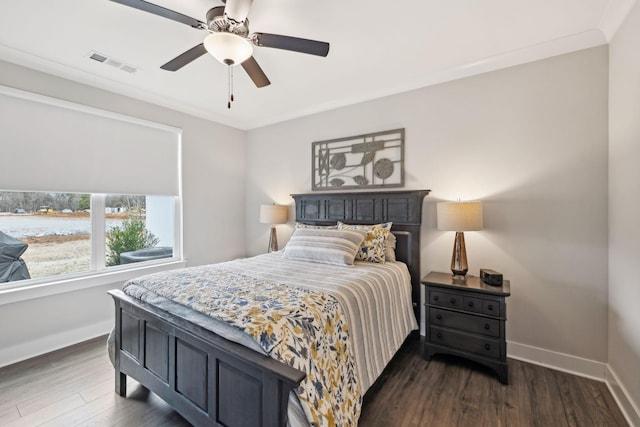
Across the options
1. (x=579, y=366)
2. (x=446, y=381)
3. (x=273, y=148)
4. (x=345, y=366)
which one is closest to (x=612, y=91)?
(x=579, y=366)

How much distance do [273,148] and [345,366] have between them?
3402mm

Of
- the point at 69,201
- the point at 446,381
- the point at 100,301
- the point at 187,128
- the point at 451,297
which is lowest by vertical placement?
the point at 446,381

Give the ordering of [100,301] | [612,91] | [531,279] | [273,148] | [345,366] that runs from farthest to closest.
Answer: [273,148] → [100,301] → [531,279] → [612,91] → [345,366]

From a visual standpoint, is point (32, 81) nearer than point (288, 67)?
Yes

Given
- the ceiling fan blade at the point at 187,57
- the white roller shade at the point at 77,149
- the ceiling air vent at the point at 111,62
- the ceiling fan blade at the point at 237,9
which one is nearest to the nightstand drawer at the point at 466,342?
the ceiling fan blade at the point at 237,9

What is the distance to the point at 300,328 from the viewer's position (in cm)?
132

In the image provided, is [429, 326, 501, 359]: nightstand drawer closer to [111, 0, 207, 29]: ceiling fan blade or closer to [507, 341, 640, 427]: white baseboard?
[507, 341, 640, 427]: white baseboard

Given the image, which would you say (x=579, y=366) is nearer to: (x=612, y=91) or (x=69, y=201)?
(x=612, y=91)

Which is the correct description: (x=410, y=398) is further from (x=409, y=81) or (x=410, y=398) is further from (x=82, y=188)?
(x=82, y=188)

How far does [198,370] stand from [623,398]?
107 inches

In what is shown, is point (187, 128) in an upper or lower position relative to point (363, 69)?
lower

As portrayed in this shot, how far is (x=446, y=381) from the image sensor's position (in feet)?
7.00

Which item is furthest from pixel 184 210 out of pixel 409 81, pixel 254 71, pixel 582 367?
pixel 582 367

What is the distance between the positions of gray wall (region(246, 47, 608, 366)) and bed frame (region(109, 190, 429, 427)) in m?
2.20
